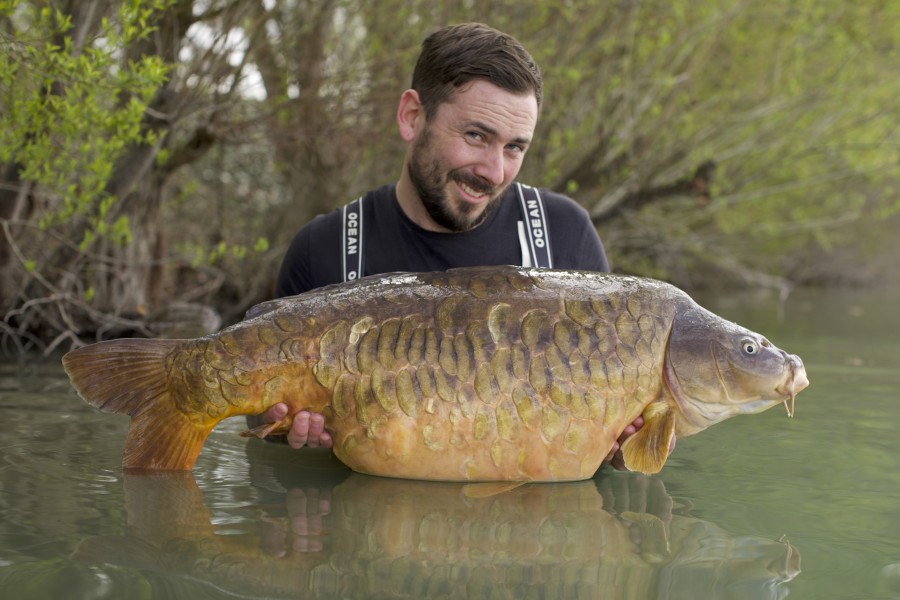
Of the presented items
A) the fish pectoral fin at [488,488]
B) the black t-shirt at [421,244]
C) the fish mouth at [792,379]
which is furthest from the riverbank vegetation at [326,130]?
the fish mouth at [792,379]

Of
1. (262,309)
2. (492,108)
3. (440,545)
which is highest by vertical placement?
(492,108)

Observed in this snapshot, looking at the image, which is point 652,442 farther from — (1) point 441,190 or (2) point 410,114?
(2) point 410,114

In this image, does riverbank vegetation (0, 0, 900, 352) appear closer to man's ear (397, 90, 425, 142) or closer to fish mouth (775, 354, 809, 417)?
man's ear (397, 90, 425, 142)

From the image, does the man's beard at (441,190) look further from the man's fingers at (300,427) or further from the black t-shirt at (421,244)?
the man's fingers at (300,427)

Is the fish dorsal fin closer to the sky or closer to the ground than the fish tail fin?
closer to the sky

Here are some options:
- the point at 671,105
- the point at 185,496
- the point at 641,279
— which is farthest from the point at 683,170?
the point at 185,496

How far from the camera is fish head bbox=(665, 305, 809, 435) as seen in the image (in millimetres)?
2287

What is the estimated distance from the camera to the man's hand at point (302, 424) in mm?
2285

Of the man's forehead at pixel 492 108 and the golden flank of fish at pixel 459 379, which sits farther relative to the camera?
the man's forehead at pixel 492 108

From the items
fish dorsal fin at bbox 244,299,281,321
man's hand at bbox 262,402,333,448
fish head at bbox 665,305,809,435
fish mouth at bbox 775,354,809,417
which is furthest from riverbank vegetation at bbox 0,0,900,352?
fish mouth at bbox 775,354,809,417

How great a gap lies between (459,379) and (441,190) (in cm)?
88

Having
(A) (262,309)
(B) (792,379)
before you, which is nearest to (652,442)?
(B) (792,379)

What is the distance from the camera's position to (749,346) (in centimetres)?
230

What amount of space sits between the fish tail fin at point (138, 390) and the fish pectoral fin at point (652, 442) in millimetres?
958
